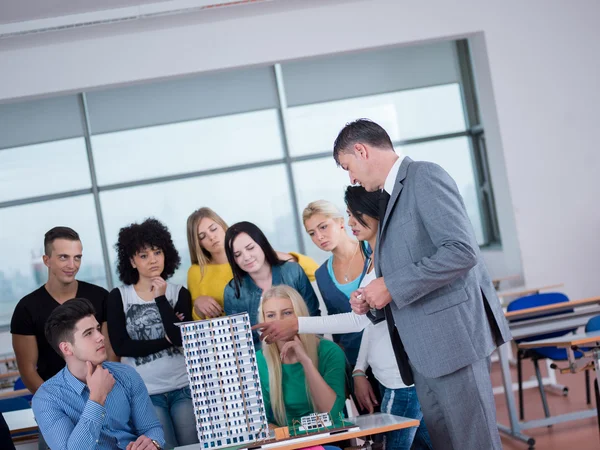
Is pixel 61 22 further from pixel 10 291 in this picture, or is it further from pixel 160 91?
pixel 10 291

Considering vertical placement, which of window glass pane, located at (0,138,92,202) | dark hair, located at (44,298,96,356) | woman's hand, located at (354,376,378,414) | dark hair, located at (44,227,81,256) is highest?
window glass pane, located at (0,138,92,202)

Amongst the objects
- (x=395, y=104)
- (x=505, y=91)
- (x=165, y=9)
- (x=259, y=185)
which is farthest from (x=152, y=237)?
(x=395, y=104)

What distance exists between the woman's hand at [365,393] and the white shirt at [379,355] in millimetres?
52

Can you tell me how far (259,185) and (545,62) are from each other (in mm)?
3388

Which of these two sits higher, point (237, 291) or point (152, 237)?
point (152, 237)

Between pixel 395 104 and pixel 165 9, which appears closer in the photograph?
pixel 165 9

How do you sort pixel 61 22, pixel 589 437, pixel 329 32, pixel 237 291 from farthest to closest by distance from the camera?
pixel 329 32 → pixel 61 22 → pixel 589 437 → pixel 237 291

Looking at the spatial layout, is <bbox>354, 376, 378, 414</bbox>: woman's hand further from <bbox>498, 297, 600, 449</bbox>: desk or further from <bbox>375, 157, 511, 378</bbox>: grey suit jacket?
<bbox>498, 297, 600, 449</bbox>: desk

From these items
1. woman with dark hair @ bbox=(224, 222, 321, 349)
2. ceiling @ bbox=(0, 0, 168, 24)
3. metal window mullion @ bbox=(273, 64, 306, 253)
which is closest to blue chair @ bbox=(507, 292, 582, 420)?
woman with dark hair @ bbox=(224, 222, 321, 349)

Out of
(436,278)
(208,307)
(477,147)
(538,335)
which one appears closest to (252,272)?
(208,307)

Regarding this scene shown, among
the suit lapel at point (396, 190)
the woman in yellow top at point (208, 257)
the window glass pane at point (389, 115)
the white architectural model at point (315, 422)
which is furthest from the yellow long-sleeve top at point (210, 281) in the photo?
the window glass pane at point (389, 115)

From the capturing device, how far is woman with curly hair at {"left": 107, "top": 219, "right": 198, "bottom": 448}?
3.19 m

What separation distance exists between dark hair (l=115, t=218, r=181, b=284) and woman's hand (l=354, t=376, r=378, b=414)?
1.11 m

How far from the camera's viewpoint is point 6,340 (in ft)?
25.7
